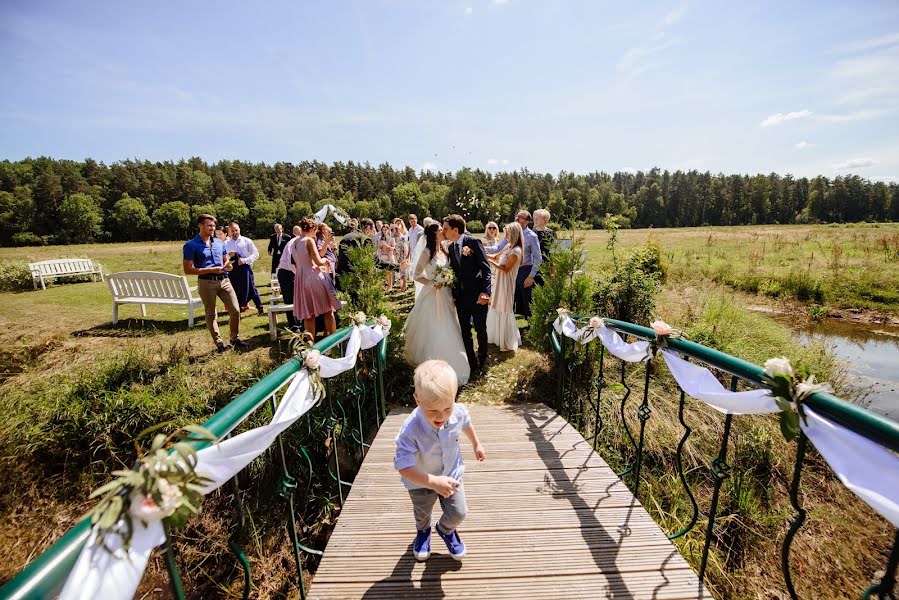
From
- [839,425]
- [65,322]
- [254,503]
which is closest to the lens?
[839,425]

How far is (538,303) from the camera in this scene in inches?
246

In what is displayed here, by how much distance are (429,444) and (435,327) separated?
362 centimetres

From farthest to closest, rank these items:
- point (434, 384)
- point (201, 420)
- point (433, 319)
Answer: point (433, 319), point (201, 420), point (434, 384)

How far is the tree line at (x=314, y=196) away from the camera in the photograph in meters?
53.8

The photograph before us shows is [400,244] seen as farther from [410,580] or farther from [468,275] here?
[410,580]

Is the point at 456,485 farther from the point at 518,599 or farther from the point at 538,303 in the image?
the point at 538,303

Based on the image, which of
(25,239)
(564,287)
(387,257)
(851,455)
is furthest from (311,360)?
(25,239)

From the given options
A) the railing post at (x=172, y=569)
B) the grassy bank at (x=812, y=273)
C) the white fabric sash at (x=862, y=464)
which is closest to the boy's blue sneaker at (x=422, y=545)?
the railing post at (x=172, y=569)

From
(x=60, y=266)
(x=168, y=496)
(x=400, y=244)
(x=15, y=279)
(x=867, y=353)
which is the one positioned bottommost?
(x=867, y=353)

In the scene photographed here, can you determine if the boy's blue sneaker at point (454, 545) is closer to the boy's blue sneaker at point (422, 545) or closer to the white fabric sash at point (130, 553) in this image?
the boy's blue sneaker at point (422, 545)

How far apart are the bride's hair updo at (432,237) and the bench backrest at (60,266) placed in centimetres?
1623

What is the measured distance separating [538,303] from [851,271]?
15298 millimetres

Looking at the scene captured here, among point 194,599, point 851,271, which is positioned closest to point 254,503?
point 194,599

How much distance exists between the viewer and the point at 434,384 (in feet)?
7.23
